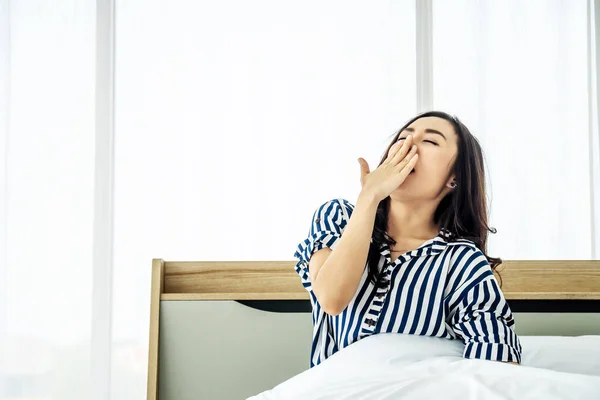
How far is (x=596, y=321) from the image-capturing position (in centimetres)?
194

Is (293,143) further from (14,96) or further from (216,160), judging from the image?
(14,96)

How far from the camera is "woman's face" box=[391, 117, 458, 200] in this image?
4.19ft

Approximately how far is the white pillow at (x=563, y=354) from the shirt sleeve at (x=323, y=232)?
0.59m

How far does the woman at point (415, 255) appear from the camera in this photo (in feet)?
3.79

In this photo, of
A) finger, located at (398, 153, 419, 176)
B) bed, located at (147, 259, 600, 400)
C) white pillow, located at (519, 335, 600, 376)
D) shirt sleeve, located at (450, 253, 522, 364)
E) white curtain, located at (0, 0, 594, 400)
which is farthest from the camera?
white curtain, located at (0, 0, 594, 400)

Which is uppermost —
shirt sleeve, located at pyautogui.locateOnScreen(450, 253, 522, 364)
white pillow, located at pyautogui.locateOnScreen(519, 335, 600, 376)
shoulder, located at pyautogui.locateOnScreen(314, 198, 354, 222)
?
shoulder, located at pyautogui.locateOnScreen(314, 198, 354, 222)

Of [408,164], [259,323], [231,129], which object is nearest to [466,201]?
[408,164]

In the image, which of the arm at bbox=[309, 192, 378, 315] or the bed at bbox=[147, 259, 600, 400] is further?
the bed at bbox=[147, 259, 600, 400]

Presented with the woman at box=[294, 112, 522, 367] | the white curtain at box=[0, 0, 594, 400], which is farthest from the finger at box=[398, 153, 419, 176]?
the white curtain at box=[0, 0, 594, 400]

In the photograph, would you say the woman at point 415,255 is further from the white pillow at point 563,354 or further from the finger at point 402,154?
the white pillow at point 563,354

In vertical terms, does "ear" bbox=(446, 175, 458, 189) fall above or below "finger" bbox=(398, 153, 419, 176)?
below

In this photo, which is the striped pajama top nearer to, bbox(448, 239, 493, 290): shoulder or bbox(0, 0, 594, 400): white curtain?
bbox(448, 239, 493, 290): shoulder

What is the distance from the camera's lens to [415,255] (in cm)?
124

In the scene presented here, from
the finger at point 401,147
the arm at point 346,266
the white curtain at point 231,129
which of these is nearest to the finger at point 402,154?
the finger at point 401,147
